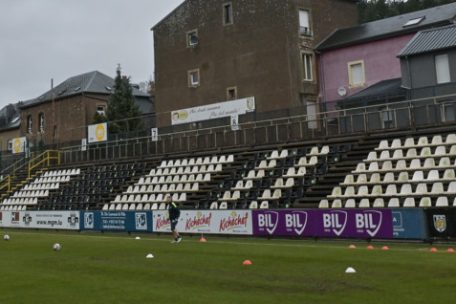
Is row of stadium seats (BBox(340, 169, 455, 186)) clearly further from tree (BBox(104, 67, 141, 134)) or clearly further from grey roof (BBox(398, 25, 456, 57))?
tree (BBox(104, 67, 141, 134))

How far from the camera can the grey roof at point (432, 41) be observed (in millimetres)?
33688

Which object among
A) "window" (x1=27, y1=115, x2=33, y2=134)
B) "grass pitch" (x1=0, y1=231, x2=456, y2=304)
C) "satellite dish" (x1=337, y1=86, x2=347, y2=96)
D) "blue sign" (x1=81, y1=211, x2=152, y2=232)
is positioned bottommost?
"grass pitch" (x1=0, y1=231, x2=456, y2=304)

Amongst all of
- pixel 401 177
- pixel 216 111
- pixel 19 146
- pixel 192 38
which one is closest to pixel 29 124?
pixel 19 146

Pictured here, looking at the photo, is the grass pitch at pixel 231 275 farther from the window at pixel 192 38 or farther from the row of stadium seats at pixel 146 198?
the window at pixel 192 38

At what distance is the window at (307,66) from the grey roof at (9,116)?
51095mm

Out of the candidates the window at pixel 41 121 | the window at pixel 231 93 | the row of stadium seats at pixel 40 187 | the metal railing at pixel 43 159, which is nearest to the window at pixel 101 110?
the window at pixel 41 121

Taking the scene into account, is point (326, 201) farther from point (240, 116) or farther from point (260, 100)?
point (260, 100)

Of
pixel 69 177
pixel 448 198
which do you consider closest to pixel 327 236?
pixel 448 198

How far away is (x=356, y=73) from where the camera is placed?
43.5m

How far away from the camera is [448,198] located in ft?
77.2

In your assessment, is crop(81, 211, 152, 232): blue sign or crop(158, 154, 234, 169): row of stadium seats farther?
crop(158, 154, 234, 169): row of stadium seats

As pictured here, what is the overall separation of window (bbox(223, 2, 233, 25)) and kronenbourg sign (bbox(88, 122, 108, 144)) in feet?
42.7

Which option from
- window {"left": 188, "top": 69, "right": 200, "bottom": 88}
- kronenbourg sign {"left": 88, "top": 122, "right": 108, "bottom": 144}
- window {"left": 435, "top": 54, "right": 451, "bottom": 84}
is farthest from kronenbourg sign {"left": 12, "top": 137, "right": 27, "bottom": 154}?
window {"left": 435, "top": 54, "right": 451, "bottom": 84}

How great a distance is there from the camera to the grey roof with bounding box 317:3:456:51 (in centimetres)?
4077
